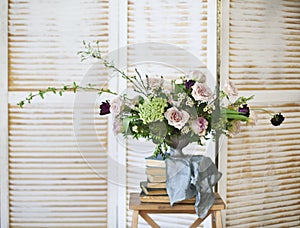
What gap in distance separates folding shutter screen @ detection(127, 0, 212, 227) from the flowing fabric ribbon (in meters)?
0.69

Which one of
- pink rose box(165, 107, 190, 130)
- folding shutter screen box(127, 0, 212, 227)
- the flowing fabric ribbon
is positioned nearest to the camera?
pink rose box(165, 107, 190, 130)

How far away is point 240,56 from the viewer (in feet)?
9.59

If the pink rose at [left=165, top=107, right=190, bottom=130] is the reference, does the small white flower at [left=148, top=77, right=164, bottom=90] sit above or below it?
above

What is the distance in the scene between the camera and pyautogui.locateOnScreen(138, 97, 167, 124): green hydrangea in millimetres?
2125

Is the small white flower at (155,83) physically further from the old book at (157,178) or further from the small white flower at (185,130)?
the old book at (157,178)

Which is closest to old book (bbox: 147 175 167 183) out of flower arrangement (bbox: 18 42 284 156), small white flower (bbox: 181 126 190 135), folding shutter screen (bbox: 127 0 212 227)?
flower arrangement (bbox: 18 42 284 156)

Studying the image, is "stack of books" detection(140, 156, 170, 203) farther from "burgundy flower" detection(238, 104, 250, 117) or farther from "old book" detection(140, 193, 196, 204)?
"burgundy flower" detection(238, 104, 250, 117)

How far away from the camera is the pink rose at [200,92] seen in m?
2.11

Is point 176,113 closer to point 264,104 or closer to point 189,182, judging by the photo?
point 189,182

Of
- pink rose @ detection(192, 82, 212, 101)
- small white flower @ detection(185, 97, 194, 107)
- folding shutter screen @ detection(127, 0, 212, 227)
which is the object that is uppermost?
folding shutter screen @ detection(127, 0, 212, 227)

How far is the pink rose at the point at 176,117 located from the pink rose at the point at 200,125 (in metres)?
0.05

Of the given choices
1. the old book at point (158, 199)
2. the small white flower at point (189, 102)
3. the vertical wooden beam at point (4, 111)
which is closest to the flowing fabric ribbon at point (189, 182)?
the old book at point (158, 199)

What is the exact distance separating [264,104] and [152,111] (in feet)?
3.55

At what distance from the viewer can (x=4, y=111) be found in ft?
9.63
